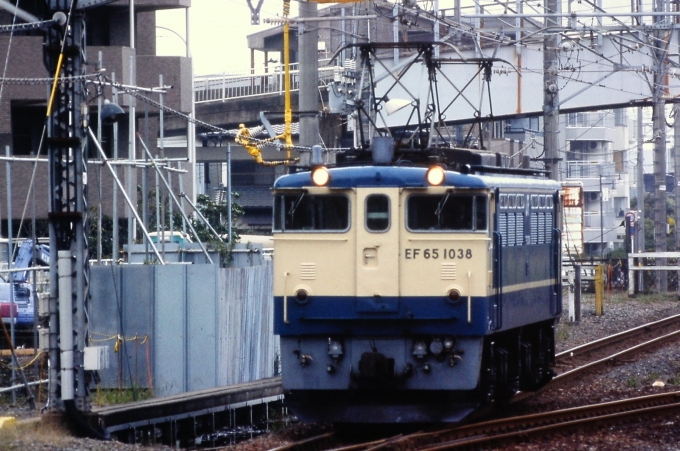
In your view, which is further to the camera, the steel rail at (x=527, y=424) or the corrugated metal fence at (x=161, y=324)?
the corrugated metal fence at (x=161, y=324)

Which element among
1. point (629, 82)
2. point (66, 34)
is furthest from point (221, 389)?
point (629, 82)

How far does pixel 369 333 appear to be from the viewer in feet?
36.7

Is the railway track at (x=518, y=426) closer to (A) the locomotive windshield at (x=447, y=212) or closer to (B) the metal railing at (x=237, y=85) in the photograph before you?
(A) the locomotive windshield at (x=447, y=212)

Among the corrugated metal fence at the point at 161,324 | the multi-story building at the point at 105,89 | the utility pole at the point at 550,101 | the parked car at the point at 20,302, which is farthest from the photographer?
the multi-story building at the point at 105,89

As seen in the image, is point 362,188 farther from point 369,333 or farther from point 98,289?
point 98,289

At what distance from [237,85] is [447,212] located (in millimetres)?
33669

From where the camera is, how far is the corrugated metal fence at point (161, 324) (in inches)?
575

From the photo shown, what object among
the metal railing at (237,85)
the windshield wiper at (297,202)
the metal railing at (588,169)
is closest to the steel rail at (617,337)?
the windshield wiper at (297,202)

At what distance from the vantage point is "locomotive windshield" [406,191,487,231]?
11.2 metres

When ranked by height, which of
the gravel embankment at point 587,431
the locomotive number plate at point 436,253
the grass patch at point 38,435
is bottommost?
the gravel embankment at point 587,431

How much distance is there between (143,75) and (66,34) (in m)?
16.8

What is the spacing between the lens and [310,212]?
11.5 metres

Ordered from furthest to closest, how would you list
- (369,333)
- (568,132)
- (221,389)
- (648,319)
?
(568,132)
(648,319)
(221,389)
(369,333)

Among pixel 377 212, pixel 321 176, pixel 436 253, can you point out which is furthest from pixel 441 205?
pixel 321 176
